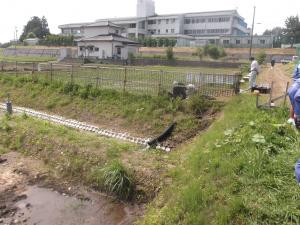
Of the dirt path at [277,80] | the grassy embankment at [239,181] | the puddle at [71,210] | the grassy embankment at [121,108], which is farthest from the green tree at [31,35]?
the grassy embankment at [239,181]

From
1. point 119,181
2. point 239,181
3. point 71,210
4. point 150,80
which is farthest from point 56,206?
point 150,80

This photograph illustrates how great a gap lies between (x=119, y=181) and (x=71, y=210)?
1.25m

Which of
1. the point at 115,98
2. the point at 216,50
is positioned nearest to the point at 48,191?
the point at 115,98

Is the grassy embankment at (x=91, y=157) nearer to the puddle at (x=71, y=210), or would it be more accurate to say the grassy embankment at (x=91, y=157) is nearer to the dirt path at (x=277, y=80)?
the puddle at (x=71, y=210)

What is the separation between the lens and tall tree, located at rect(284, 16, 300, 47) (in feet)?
203

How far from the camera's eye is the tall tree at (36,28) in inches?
3426

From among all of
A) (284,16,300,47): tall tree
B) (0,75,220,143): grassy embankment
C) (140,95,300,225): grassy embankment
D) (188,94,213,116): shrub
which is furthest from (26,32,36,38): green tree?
(140,95,300,225): grassy embankment

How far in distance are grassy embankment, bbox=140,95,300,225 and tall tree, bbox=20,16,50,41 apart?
89509 millimetres

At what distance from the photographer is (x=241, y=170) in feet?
17.7

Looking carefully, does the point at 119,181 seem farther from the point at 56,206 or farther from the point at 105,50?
the point at 105,50

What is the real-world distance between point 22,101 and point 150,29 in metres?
71.0

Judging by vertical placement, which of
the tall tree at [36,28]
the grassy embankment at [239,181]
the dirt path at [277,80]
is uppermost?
the tall tree at [36,28]

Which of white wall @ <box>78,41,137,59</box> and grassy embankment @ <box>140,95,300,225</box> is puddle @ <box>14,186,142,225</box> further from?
white wall @ <box>78,41,137,59</box>

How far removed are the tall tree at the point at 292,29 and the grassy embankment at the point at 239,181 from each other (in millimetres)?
62818
